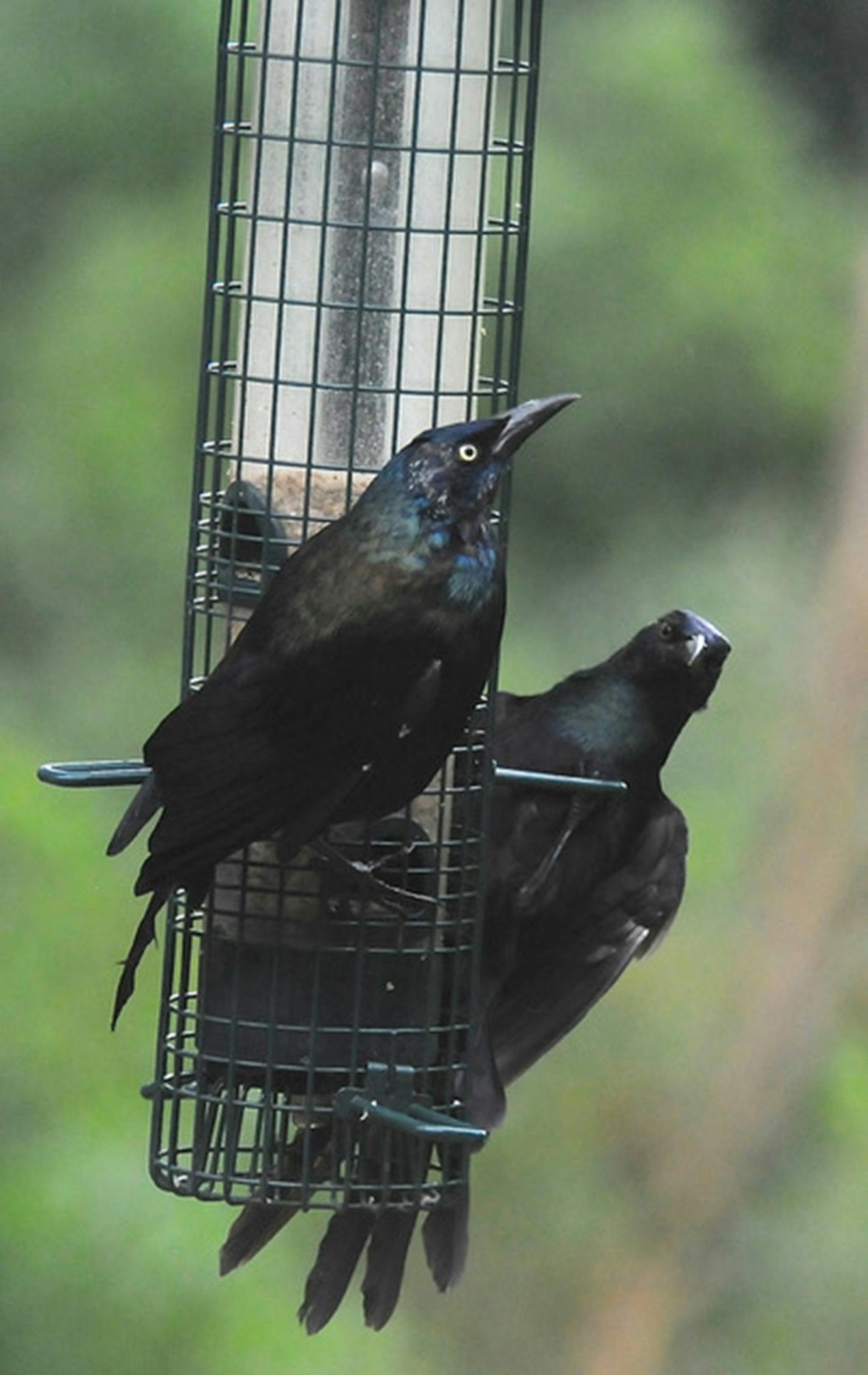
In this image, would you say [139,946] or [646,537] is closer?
[139,946]

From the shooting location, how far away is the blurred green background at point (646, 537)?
834 cm

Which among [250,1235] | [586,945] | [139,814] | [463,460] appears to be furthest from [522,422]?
[586,945]

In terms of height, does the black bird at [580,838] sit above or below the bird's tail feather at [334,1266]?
above

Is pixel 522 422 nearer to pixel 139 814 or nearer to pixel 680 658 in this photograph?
pixel 139 814

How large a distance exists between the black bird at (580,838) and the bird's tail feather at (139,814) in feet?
2.90

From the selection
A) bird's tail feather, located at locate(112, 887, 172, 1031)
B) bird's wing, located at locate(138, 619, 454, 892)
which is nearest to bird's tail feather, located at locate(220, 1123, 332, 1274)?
bird's tail feather, located at locate(112, 887, 172, 1031)

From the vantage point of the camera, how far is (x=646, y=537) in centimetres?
845

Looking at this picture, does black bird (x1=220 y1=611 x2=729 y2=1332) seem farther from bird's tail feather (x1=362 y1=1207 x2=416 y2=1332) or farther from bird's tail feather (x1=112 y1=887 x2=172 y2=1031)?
bird's tail feather (x1=112 y1=887 x2=172 y2=1031)

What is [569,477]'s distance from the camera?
8.62 m

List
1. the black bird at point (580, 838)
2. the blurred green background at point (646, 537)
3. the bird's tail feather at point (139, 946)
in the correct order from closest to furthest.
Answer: the bird's tail feather at point (139, 946) < the black bird at point (580, 838) < the blurred green background at point (646, 537)

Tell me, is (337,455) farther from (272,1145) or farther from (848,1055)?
(848,1055)

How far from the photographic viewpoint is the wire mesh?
4.32 meters

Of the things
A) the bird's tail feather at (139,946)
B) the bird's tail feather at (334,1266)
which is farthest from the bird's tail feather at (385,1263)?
the bird's tail feather at (139,946)

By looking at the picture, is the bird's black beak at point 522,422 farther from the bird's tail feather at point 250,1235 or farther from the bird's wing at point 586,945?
the bird's wing at point 586,945
